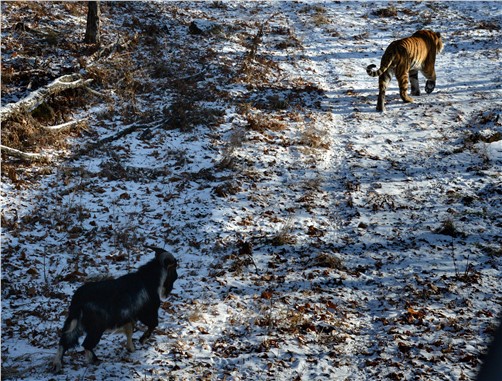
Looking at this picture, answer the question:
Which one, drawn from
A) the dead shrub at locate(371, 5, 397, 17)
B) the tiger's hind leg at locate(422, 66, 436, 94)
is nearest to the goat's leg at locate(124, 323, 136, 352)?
the tiger's hind leg at locate(422, 66, 436, 94)

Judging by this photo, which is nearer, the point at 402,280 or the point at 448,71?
the point at 402,280

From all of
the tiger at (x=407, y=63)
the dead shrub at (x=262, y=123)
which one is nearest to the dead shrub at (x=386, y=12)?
the tiger at (x=407, y=63)

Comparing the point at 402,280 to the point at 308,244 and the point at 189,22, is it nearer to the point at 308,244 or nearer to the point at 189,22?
the point at 308,244

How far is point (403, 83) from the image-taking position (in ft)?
48.2

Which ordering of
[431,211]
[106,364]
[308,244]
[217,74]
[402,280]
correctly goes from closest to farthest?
1. [106,364]
2. [402,280]
3. [308,244]
4. [431,211]
5. [217,74]

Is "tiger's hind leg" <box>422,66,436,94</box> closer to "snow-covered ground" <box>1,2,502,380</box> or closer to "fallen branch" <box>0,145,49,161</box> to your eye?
"snow-covered ground" <box>1,2,502,380</box>

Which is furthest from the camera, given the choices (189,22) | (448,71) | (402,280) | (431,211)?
(189,22)

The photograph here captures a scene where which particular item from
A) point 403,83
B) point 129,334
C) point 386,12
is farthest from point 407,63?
point 129,334

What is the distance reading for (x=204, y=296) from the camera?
25.1ft

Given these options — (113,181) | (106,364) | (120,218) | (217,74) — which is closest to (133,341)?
(106,364)

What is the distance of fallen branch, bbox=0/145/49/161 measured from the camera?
10058 mm

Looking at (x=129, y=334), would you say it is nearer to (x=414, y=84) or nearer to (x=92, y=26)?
(x=92, y=26)

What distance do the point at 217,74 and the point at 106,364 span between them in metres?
11.3

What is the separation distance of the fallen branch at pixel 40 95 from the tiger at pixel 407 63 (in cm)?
847
